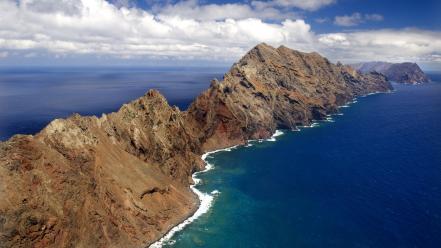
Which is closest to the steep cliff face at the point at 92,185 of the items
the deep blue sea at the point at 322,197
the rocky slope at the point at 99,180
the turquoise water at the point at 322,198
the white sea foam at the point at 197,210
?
the rocky slope at the point at 99,180

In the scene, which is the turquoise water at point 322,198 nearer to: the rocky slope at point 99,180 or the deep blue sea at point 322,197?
the deep blue sea at point 322,197

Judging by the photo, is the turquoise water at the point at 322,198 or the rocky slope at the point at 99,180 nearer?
the rocky slope at the point at 99,180

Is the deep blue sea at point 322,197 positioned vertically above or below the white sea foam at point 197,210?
above

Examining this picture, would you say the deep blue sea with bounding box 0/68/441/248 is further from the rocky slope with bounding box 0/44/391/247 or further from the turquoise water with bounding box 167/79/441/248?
the rocky slope with bounding box 0/44/391/247

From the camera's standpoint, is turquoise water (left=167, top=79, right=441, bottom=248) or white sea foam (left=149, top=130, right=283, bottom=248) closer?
white sea foam (left=149, top=130, right=283, bottom=248)

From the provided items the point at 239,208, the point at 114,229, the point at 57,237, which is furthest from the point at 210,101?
the point at 57,237

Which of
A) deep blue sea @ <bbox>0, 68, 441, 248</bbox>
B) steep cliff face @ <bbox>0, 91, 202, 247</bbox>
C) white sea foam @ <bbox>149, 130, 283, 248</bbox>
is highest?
Result: steep cliff face @ <bbox>0, 91, 202, 247</bbox>

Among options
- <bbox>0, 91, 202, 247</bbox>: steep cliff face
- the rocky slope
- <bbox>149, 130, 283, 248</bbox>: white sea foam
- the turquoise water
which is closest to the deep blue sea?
the turquoise water

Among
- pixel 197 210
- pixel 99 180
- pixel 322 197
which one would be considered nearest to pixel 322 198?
pixel 322 197

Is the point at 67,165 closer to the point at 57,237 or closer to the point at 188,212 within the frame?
the point at 57,237
